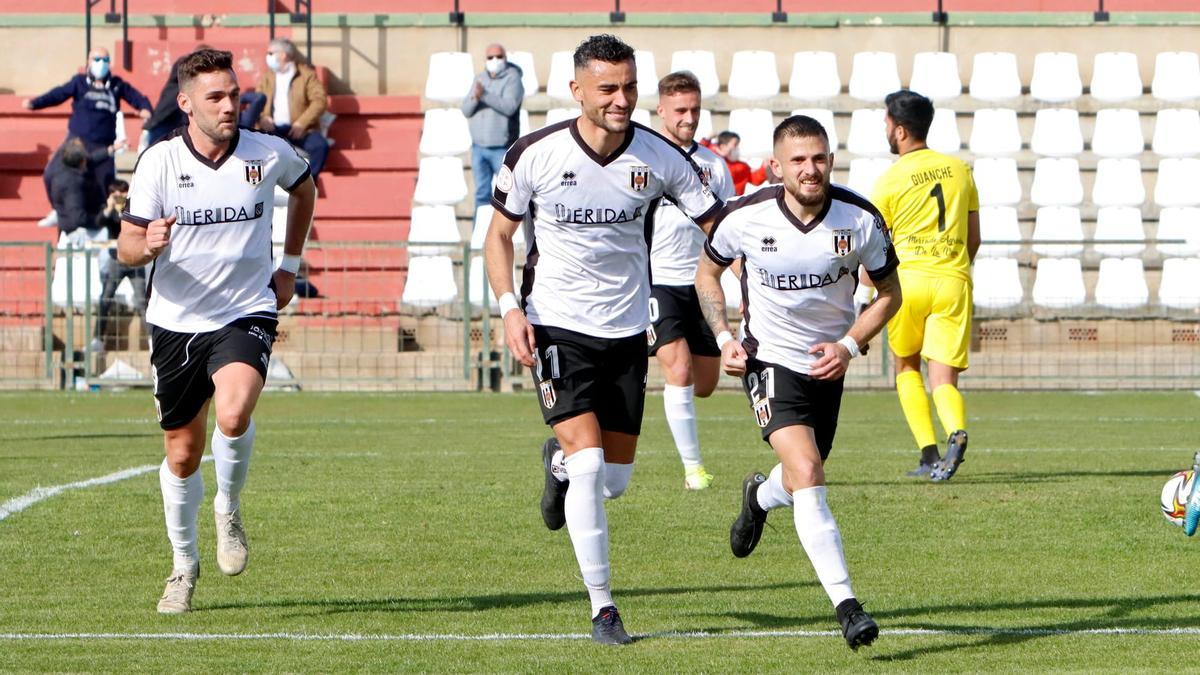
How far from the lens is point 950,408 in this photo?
1091 cm

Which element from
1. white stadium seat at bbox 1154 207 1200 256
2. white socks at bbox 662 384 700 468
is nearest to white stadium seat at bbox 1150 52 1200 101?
white stadium seat at bbox 1154 207 1200 256

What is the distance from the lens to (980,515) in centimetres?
950

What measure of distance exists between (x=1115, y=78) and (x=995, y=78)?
1484 millimetres

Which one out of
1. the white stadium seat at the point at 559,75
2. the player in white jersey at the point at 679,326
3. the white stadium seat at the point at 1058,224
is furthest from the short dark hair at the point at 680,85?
the white stadium seat at the point at 559,75

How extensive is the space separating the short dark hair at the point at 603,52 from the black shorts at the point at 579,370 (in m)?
0.97

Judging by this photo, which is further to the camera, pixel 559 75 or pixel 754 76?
pixel 754 76

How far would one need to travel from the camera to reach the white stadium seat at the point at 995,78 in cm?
2298

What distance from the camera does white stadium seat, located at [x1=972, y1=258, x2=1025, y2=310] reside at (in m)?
19.4

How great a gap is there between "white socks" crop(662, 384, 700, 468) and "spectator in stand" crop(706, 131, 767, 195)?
5467mm

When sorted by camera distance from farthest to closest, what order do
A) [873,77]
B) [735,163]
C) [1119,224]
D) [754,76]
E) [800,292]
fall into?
1. [754,76]
2. [873,77]
3. [1119,224]
4. [735,163]
5. [800,292]

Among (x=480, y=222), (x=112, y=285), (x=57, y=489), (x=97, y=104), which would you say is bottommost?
(x=57, y=489)

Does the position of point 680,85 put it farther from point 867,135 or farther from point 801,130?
point 867,135

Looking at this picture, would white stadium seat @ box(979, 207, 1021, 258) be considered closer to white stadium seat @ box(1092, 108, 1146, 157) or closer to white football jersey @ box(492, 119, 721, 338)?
white stadium seat @ box(1092, 108, 1146, 157)

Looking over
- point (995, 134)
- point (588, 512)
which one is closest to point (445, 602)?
point (588, 512)
